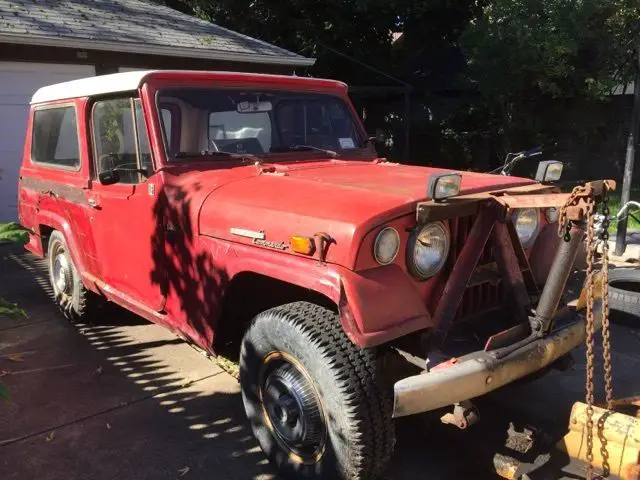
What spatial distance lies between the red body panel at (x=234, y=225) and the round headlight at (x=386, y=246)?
0.03m

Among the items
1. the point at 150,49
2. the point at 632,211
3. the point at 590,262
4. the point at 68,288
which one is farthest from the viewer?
the point at 150,49

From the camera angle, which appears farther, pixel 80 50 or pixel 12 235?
pixel 80 50

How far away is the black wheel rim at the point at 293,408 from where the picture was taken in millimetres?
2789

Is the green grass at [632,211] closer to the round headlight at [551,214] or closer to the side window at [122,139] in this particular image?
the round headlight at [551,214]

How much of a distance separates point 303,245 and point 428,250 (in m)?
0.59

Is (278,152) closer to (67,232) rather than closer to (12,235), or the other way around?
(67,232)

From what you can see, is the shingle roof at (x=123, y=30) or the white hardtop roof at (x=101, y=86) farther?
the shingle roof at (x=123, y=30)

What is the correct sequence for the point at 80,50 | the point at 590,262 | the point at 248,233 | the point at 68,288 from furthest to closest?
the point at 80,50 < the point at 68,288 < the point at 248,233 < the point at 590,262

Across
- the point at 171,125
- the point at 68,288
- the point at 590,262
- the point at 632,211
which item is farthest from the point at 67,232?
the point at 632,211

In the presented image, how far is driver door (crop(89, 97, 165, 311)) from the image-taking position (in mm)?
3709

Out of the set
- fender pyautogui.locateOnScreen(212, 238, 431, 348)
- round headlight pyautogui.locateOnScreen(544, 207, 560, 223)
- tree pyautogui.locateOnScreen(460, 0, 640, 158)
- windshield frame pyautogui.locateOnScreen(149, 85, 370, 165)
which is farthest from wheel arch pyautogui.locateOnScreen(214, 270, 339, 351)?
tree pyautogui.locateOnScreen(460, 0, 640, 158)

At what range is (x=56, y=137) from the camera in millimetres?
4926

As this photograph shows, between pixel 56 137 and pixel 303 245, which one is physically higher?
pixel 56 137

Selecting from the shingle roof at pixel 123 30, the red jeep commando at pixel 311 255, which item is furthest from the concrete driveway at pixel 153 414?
the shingle roof at pixel 123 30
